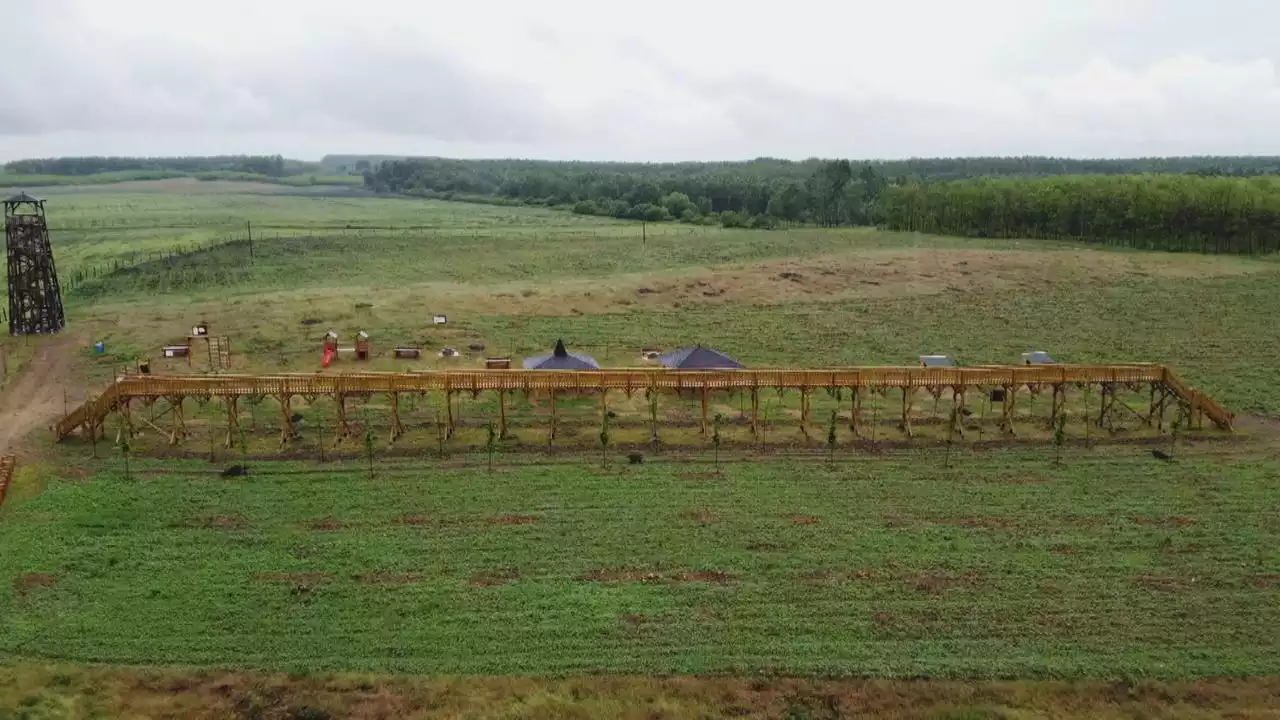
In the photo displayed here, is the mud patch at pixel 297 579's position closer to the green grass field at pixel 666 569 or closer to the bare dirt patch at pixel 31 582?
the green grass field at pixel 666 569

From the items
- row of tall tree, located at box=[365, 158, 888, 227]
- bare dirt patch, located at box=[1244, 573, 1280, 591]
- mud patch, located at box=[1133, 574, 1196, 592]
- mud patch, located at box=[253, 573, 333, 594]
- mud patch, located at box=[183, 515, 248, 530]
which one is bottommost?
bare dirt patch, located at box=[1244, 573, 1280, 591]

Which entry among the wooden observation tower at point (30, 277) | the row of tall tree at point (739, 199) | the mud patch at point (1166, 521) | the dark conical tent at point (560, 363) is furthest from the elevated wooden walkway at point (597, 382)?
the row of tall tree at point (739, 199)

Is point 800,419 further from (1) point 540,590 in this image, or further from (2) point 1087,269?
(2) point 1087,269

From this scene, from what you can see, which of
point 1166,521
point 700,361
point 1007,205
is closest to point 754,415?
point 700,361

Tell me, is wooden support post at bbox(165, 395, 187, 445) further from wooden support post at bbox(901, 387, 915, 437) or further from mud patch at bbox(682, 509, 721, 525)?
wooden support post at bbox(901, 387, 915, 437)

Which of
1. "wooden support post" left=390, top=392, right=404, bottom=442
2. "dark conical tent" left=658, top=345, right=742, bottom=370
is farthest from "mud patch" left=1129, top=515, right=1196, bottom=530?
"wooden support post" left=390, top=392, right=404, bottom=442

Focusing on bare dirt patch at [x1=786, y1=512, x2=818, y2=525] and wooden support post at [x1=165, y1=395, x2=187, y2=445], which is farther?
wooden support post at [x1=165, y1=395, x2=187, y2=445]

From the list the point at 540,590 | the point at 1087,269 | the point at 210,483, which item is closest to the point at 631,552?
the point at 540,590
